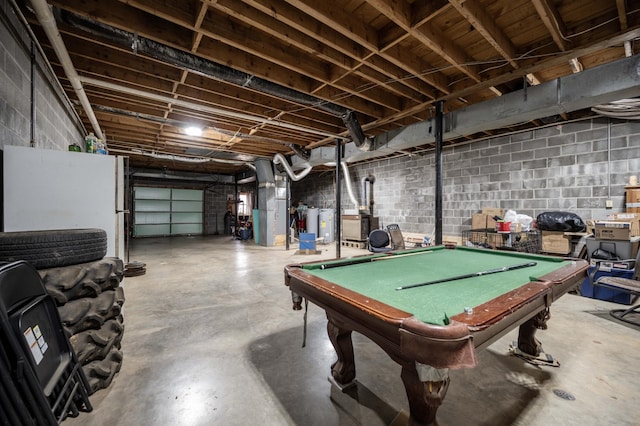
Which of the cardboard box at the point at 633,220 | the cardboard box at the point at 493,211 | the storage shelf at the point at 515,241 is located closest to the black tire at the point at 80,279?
the storage shelf at the point at 515,241

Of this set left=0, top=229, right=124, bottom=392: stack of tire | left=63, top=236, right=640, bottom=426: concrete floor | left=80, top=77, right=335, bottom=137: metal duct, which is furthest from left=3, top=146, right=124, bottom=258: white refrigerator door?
left=80, top=77, right=335, bottom=137: metal duct

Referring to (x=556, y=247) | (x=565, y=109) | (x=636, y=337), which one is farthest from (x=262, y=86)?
(x=556, y=247)

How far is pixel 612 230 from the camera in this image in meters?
3.49

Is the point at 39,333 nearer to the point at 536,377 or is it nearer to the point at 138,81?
the point at 536,377

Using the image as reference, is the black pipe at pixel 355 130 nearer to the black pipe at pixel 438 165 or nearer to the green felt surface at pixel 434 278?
the black pipe at pixel 438 165

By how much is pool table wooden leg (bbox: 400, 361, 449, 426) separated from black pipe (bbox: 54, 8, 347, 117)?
130 inches

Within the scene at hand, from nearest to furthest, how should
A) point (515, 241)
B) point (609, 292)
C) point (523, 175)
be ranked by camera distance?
point (609, 292) → point (515, 241) → point (523, 175)

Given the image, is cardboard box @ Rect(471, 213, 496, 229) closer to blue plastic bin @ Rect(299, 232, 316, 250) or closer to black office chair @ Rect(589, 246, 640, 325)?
black office chair @ Rect(589, 246, 640, 325)

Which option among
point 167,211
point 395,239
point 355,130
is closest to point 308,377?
point 395,239

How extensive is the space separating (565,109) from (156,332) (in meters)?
5.22

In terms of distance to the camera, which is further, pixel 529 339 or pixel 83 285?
pixel 529 339

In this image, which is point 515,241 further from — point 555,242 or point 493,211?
point 493,211

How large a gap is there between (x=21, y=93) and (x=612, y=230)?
6.56 m

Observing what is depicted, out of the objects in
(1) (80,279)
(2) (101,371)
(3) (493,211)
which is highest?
(3) (493,211)
